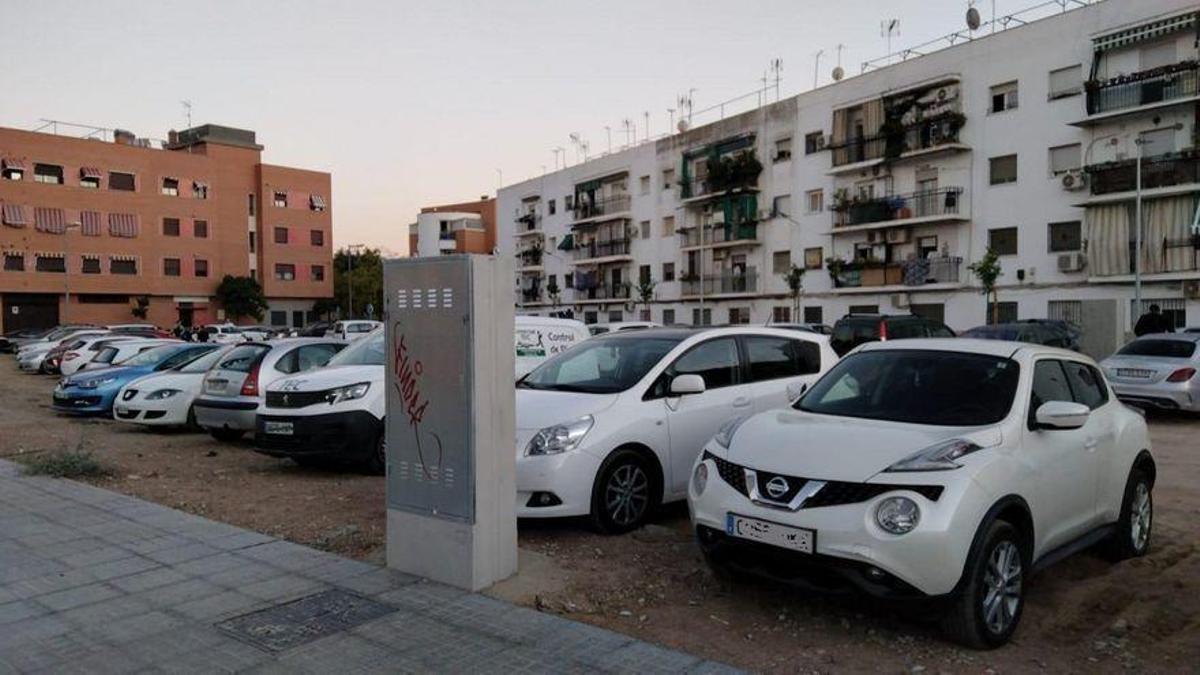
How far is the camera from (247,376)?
11188 mm

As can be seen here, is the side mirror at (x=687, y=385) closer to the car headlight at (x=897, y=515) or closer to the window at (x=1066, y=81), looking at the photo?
the car headlight at (x=897, y=515)

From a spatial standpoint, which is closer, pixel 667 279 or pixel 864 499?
pixel 864 499

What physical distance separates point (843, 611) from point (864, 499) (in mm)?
951

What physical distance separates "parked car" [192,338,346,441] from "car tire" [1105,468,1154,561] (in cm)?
914

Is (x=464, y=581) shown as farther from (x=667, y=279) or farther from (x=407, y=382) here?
(x=667, y=279)

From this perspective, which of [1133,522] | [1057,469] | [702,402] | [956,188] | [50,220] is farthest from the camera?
[50,220]

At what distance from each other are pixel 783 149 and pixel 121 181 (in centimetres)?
4544

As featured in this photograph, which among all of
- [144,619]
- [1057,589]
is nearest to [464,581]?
[144,619]

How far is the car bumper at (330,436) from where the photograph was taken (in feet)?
29.2

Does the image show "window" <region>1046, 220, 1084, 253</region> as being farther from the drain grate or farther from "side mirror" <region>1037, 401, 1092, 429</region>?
the drain grate

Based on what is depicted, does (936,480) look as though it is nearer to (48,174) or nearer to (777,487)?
(777,487)

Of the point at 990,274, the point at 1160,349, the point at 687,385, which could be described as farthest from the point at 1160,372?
the point at 990,274

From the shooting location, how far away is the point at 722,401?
734 cm

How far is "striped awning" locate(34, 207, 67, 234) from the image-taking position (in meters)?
56.4
